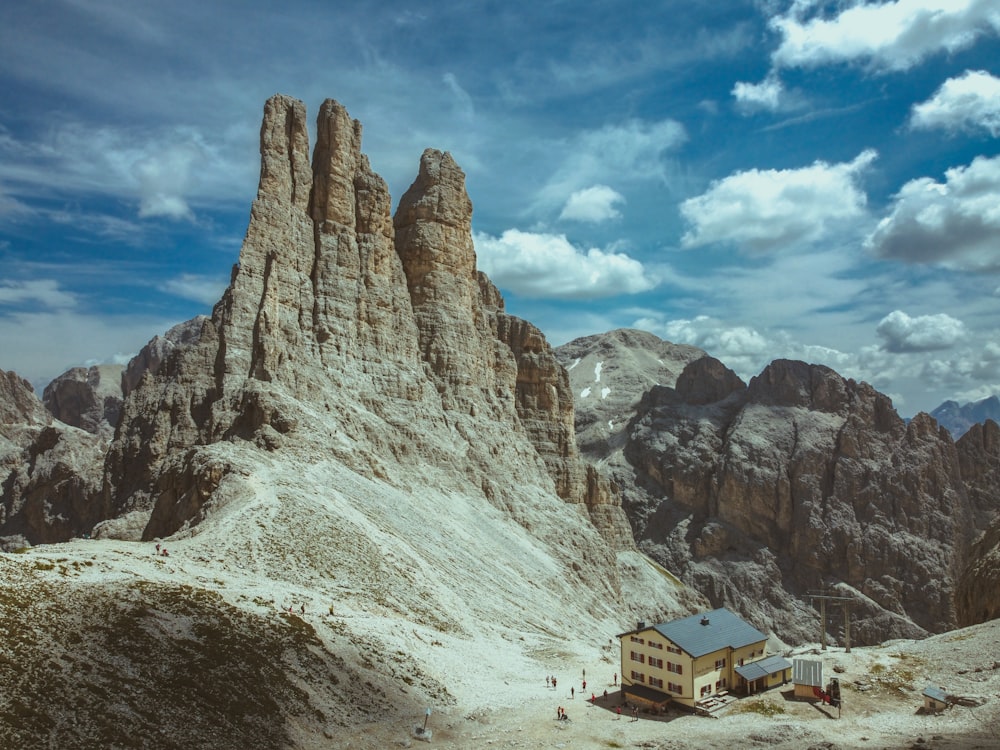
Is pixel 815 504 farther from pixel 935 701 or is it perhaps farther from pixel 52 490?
pixel 52 490

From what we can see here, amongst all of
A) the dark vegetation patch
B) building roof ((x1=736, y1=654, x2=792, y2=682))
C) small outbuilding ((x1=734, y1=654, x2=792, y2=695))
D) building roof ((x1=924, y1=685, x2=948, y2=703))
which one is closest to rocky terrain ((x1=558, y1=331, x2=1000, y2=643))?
building roof ((x1=736, y1=654, x2=792, y2=682))

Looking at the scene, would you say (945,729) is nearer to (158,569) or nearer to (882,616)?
(158,569)

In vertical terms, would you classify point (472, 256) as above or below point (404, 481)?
above

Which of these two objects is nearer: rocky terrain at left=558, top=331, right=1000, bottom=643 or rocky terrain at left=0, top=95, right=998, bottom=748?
rocky terrain at left=0, top=95, right=998, bottom=748

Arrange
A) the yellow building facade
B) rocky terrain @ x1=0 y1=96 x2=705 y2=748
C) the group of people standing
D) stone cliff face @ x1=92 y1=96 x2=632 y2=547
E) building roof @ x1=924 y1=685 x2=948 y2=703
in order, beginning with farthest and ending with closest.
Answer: stone cliff face @ x1=92 y1=96 x2=632 y2=547, the yellow building facade, the group of people standing, building roof @ x1=924 y1=685 x2=948 y2=703, rocky terrain @ x1=0 y1=96 x2=705 y2=748

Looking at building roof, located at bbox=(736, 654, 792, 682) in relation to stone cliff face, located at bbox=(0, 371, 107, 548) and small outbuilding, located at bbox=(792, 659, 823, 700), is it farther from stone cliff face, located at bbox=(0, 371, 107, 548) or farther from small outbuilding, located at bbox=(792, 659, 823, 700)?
stone cliff face, located at bbox=(0, 371, 107, 548)

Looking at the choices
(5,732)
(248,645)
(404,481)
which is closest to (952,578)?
(404,481)

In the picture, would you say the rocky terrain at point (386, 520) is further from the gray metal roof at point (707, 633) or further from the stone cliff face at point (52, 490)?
the gray metal roof at point (707, 633)

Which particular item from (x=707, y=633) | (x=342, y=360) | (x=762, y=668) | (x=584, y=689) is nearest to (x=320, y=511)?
(x=584, y=689)
